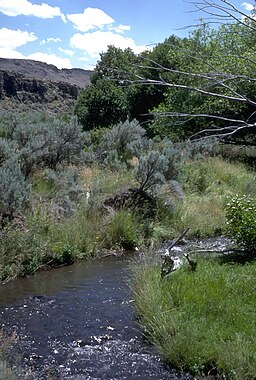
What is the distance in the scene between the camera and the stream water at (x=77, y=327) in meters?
5.98

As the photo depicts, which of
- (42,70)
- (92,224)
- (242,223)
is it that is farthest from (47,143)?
(42,70)

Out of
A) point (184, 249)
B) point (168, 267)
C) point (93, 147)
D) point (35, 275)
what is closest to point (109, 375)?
point (168, 267)

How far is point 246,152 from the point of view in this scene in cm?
2525

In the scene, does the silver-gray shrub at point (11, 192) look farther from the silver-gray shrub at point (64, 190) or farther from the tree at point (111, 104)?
the tree at point (111, 104)

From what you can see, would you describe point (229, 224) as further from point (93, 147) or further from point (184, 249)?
point (93, 147)

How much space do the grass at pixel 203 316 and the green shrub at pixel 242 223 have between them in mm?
531

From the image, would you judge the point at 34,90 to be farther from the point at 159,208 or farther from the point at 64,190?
the point at 64,190

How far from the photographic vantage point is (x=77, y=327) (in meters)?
7.20

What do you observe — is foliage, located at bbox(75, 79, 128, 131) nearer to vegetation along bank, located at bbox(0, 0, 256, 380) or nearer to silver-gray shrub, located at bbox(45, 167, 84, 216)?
vegetation along bank, located at bbox(0, 0, 256, 380)

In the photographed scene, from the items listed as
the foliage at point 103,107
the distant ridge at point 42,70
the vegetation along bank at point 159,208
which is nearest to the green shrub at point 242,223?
the vegetation along bank at point 159,208

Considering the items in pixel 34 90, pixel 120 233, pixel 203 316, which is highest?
pixel 34 90

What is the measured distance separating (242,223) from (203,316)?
2.81 m

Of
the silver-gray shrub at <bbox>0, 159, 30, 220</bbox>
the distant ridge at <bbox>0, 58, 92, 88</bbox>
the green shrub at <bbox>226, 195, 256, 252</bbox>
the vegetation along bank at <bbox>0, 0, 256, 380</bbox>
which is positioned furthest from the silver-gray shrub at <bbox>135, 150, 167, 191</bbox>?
the distant ridge at <bbox>0, 58, 92, 88</bbox>

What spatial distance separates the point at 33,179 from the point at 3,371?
28.3ft
